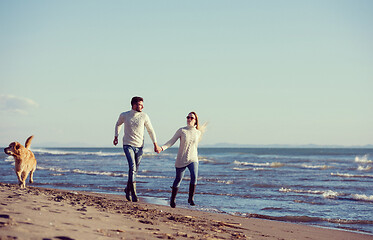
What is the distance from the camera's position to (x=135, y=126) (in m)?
7.55

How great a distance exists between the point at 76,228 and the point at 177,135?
313 cm

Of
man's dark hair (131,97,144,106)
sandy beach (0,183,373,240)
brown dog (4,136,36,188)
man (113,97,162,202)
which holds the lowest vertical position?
sandy beach (0,183,373,240)

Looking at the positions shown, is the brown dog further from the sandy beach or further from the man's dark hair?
the man's dark hair

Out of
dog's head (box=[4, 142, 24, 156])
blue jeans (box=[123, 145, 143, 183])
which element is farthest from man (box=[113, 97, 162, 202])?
dog's head (box=[4, 142, 24, 156])

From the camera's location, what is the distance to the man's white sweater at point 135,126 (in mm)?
7555

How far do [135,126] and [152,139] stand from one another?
427mm

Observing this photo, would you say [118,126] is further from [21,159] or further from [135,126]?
[21,159]

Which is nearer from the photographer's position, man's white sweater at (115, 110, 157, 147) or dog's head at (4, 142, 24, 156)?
man's white sweater at (115, 110, 157, 147)

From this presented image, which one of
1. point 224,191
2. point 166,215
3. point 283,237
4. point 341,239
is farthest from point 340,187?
point 166,215

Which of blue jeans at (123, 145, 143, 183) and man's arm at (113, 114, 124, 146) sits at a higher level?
man's arm at (113, 114, 124, 146)

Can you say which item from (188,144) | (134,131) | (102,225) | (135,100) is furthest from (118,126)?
(102,225)

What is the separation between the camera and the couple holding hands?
7.29m

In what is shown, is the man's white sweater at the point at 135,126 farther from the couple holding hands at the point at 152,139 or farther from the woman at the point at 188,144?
the woman at the point at 188,144

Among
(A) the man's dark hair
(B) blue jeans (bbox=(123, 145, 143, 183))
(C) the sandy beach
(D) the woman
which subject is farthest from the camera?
(A) the man's dark hair
